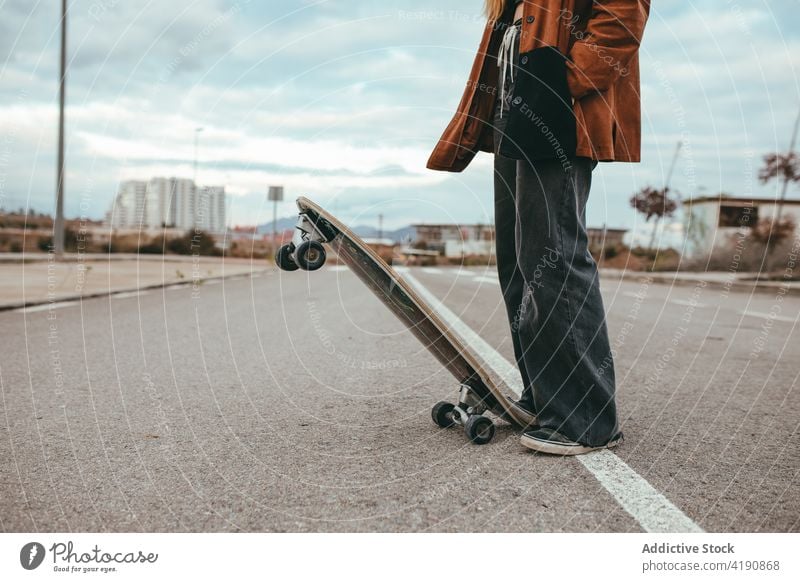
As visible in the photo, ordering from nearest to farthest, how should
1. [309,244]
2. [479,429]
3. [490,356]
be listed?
[309,244], [479,429], [490,356]

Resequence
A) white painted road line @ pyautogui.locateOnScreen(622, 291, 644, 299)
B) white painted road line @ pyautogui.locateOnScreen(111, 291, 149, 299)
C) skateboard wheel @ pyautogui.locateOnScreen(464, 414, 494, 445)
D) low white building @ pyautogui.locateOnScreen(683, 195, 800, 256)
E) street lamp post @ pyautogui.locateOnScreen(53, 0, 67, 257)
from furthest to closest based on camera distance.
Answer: low white building @ pyautogui.locateOnScreen(683, 195, 800, 256) < street lamp post @ pyautogui.locateOnScreen(53, 0, 67, 257) < white painted road line @ pyautogui.locateOnScreen(622, 291, 644, 299) < white painted road line @ pyautogui.locateOnScreen(111, 291, 149, 299) < skateboard wheel @ pyautogui.locateOnScreen(464, 414, 494, 445)

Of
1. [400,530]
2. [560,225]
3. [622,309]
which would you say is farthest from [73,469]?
[622,309]

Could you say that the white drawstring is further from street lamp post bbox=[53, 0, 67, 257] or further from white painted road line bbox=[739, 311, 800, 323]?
street lamp post bbox=[53, 0, 67, 257]

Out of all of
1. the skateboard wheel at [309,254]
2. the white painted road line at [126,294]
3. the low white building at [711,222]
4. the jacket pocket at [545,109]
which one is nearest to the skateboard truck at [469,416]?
the skateboard wheel at [309,254]

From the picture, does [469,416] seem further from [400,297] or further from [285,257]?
[285,257]

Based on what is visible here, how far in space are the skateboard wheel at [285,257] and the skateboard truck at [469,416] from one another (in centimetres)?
76

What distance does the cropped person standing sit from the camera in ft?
7.89

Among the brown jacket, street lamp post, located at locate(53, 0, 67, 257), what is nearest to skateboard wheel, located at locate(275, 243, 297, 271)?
the brown jacket

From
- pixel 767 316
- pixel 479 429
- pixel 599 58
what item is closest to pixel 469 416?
pixel 479 429

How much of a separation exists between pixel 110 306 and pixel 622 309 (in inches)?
249

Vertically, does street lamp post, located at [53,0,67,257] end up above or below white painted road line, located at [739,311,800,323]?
above

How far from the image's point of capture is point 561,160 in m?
2.45

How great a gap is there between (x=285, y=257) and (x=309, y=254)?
0.34 feet
